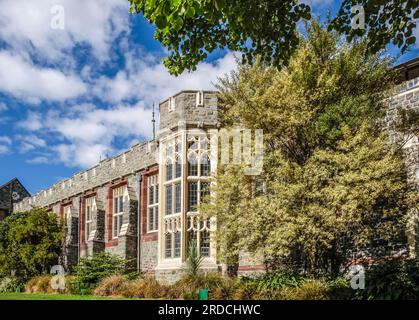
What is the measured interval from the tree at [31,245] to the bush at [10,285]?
3.78 feet

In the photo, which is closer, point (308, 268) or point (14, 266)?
point (308, 268)

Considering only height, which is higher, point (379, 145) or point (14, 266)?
point (379, 145)

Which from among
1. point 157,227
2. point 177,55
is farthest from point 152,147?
point 177,55

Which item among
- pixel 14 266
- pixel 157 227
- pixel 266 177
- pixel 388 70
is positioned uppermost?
pixel 388 70

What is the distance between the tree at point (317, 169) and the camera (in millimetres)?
14602

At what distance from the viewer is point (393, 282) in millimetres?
12914

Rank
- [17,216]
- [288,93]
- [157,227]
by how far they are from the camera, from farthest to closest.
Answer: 1. [17,216]
2. [157,227]
3. [288,93]

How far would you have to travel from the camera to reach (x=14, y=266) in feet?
98.8

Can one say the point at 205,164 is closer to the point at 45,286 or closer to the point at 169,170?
the point at 169,170

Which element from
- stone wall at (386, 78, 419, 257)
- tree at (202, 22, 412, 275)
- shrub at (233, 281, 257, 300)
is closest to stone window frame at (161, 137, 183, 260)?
tree at (202, 22, 412, 275)

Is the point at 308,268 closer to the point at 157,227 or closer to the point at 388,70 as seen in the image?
the point at 388,70

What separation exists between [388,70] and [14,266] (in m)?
22.8

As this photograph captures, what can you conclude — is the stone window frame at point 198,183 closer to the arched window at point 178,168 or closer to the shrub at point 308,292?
the arched window at point 178,168

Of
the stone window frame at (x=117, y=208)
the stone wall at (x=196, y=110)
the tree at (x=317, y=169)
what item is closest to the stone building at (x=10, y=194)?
the stone window frame at (x=117, y=208)
